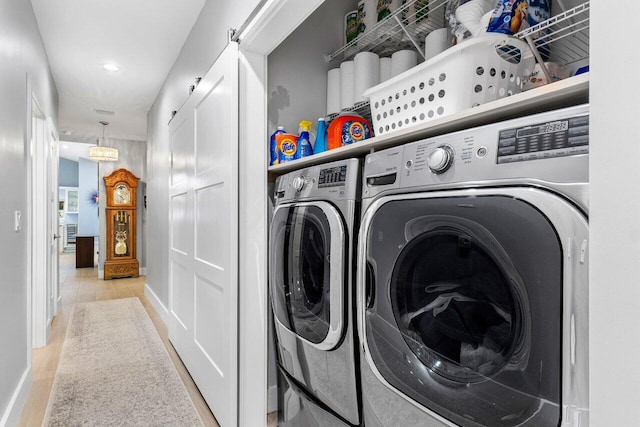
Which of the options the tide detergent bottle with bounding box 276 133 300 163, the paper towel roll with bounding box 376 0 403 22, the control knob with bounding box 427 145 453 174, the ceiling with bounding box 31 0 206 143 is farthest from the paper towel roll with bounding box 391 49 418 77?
the ceiling with bounding box 31 0 206 143

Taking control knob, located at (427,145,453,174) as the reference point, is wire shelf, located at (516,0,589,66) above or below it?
above

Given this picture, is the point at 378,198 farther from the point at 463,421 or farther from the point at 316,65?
the point at 316,65

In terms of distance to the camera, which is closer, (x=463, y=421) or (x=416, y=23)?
(x=463, y=421)

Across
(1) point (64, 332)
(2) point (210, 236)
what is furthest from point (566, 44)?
(1) point (64, 332)

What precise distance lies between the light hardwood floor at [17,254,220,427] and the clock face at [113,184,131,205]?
1.37 metres

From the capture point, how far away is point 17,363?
2.13m

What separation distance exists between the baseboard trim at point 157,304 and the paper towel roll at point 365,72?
2.97 m

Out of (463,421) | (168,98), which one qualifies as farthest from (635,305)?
(168,98)

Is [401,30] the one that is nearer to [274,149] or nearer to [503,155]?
[274,149]

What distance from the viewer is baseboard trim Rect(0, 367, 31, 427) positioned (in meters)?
1.86

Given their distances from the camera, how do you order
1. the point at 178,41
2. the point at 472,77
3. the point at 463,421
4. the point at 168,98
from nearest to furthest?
the point at 463,421 → the point at 472,77 → the point at 178,41 → the point at 168,98

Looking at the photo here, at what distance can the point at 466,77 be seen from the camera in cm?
102

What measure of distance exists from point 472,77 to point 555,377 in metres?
0.75

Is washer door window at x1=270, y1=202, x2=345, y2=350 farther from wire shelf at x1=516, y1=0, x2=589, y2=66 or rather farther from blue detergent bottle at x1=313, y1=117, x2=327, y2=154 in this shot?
wire shelf at x1=516, y1=0, x2=589, y2=66
